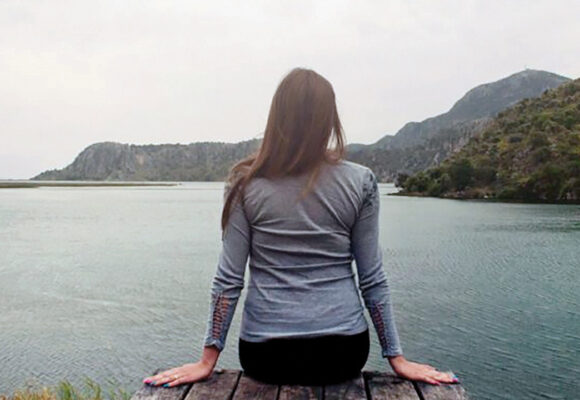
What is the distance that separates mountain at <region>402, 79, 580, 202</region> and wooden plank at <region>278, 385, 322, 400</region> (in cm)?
6402

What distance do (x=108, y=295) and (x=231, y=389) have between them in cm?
1318

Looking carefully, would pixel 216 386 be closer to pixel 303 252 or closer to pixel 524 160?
pixel 303 252

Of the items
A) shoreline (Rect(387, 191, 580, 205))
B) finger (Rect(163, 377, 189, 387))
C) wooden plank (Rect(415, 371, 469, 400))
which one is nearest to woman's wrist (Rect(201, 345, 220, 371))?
finger (Rect(163, 377, 189, 387))

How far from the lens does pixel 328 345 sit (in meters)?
2.74

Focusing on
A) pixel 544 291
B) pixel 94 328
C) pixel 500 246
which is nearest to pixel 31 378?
pixel 94 328

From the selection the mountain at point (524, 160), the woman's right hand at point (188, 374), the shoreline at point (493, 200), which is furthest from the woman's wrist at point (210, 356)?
the mountain at point (524, 160)

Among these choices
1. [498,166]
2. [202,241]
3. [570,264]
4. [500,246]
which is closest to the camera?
[570,264]

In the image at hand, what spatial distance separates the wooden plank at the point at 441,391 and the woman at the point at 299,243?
0.04 m

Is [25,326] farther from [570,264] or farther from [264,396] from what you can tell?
[570,264]

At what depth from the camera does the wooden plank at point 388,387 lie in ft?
8.49

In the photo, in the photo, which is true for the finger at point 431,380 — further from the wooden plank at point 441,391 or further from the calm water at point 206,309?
the calm water at point 206,309

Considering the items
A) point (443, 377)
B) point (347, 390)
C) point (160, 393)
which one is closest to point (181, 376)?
point (160, 393)

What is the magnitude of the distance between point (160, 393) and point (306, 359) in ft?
2.31

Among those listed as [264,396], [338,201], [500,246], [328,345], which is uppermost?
[338,201]
